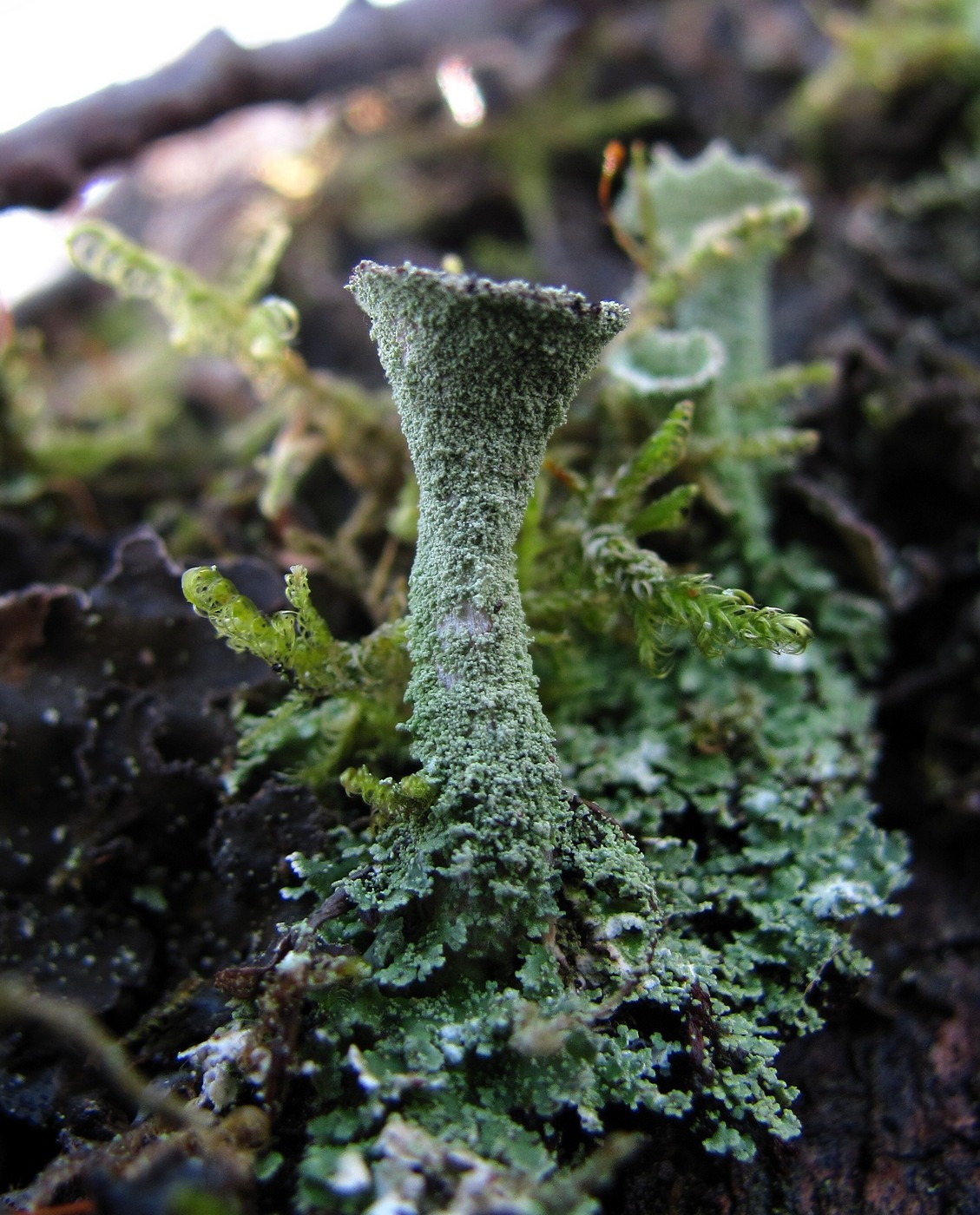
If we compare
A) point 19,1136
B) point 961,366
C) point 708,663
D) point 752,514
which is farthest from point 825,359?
point 19,1136

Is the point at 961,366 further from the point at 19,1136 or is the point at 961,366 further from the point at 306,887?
the point at 19,1136

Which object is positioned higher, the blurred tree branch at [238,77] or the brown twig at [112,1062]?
the blurred tree branch at [238,77]

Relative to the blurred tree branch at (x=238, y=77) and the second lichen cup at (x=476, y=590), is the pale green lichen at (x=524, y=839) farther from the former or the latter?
the blurred tree branch at (x=238, y=77)

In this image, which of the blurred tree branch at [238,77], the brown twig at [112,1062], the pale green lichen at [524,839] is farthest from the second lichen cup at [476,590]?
the blurred tree branch at [238,77]

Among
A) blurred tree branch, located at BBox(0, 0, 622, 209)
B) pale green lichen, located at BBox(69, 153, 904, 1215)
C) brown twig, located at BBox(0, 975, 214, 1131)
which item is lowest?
brown twig, located at BBox(0, 975, 214, 1131)

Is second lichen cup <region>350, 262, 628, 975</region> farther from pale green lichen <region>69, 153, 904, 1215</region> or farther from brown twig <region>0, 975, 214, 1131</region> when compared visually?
brown twig <region>0, 975, 214, 1131</region>

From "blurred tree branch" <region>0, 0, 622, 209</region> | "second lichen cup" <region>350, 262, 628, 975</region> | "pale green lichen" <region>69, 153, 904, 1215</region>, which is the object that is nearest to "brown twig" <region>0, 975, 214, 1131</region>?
"pale green lichen" <region>69, 153, 904, 1215</region>

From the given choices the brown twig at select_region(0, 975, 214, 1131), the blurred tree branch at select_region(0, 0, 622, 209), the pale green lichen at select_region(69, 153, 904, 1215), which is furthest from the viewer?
the blurred tree branch at select_region(0, 0, 622, 209)

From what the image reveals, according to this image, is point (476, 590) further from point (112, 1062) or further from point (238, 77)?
point (238, 77)

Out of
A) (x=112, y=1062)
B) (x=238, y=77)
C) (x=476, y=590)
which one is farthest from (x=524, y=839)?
(x=238, y=77)
